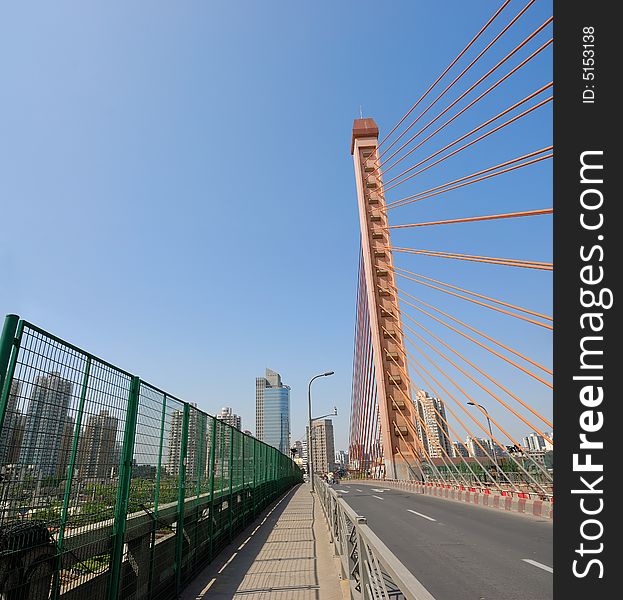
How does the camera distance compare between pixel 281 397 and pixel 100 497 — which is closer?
pixel 100 497

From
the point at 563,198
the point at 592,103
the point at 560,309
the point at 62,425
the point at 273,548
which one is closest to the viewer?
the point at 62,425

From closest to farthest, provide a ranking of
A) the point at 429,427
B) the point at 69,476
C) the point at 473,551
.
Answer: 1. the point at 69,476
2. the point at 473,551
3. the point at 429,427

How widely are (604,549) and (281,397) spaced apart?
164282 mm

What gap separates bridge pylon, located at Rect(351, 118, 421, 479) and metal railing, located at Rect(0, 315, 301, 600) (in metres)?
19.8

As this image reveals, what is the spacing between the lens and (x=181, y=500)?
5797 mm

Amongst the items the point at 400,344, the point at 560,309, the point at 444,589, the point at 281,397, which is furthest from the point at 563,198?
the point at 281,397

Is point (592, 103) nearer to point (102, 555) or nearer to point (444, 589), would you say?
point (444, 589)

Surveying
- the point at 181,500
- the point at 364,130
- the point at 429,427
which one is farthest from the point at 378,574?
A: the point at 364,130

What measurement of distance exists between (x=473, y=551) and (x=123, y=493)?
646 cm

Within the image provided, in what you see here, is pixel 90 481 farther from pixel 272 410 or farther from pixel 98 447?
pixel 272 410

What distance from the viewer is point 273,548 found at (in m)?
8.51

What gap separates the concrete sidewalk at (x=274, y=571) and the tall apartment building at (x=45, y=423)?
3.48 meters

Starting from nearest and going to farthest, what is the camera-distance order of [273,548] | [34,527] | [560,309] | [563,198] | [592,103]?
[34,527] → [560,309] → [563,198] → [592,103] → [273,548]

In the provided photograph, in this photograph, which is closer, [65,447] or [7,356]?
[7,356]
